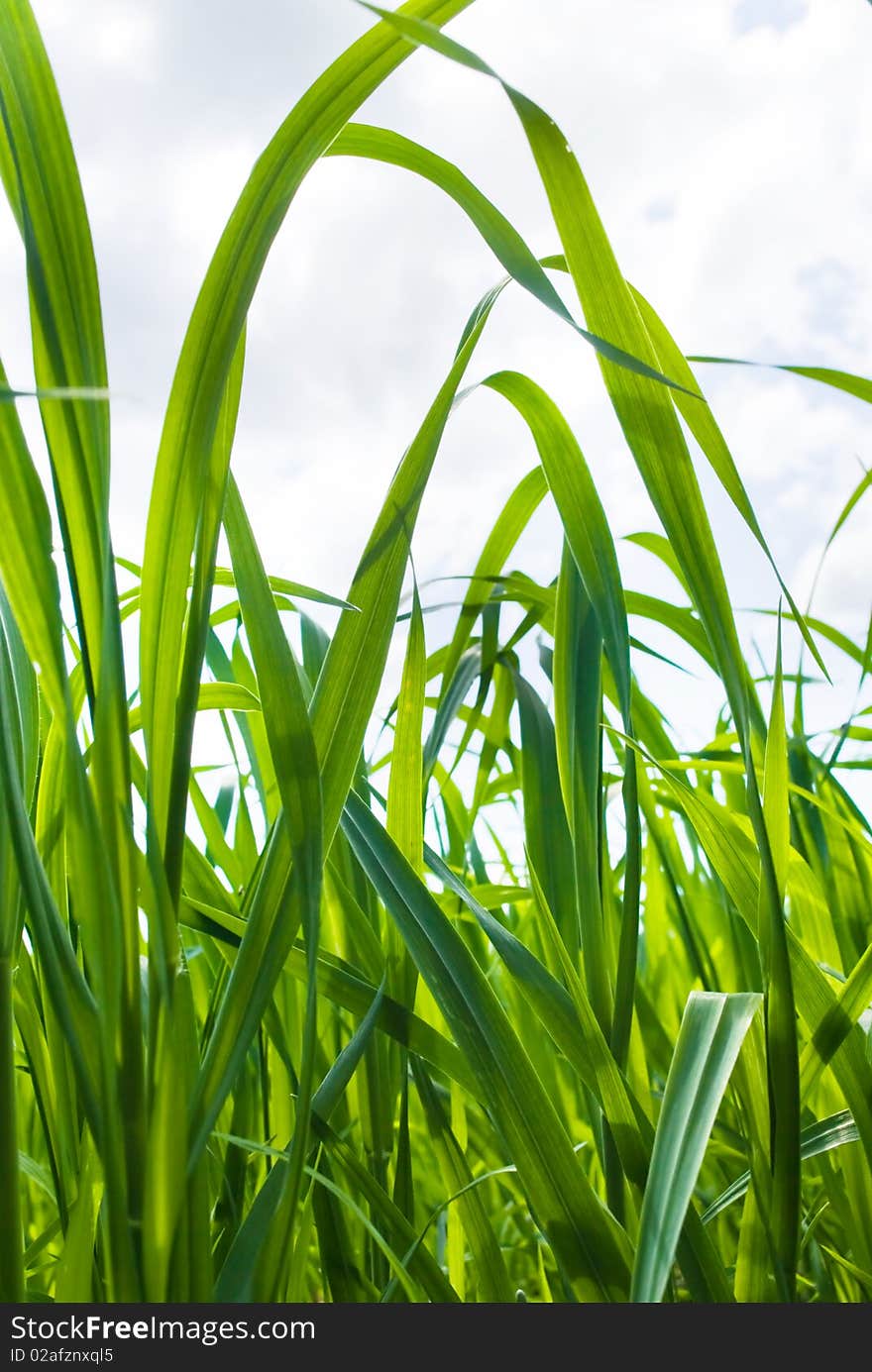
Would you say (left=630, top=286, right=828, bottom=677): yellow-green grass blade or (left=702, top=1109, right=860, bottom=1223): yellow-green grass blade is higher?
(left=630, top=286, right=828, bottom=677): yellow-green grass blade

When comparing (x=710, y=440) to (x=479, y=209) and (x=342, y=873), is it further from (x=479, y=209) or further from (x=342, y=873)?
(x=342, y=873)

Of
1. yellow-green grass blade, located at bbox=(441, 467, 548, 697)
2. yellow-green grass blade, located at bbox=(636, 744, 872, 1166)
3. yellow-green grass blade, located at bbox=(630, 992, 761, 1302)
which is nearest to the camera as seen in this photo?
yellow-green grass blade, located at bbox=(630, 992, 761, 1302)

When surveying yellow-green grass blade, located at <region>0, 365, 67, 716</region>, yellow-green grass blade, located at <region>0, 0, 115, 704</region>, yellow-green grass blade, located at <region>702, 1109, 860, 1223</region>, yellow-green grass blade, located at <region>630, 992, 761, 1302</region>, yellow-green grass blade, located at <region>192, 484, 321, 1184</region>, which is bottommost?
yellow-green grass blade, located at <region>702, 1109, 860, 1223</region>

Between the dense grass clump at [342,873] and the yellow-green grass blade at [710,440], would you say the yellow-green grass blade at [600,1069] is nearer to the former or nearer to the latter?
the dense grass clump at [342,873]

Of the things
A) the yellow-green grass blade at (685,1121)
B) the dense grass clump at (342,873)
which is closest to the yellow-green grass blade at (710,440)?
the dense grass clump at (342,873)

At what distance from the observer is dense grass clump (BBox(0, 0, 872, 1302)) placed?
267mm

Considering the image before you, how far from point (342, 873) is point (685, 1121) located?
279mm

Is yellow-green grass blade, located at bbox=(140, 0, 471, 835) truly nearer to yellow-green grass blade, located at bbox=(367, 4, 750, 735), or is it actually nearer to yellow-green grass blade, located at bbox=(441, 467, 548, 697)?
yellow-green grass blade, located at bbox=(367, 4, 750, 735)

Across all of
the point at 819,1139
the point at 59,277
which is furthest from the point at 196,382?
the point at 819,1139

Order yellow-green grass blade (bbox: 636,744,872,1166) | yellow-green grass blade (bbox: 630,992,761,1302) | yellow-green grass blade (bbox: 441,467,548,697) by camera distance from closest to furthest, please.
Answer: yellow-green grass blade (bbox: 630,992,761,1302) → yellow-green grass blade (bbox: 636,744,872,1166) → yellow-green grass blade (bbox: 441,467,548,697)

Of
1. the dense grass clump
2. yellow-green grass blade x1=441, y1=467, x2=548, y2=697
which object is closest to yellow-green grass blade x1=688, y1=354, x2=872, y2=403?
the dense grass clump

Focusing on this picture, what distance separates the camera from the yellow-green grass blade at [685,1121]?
0.82 ft

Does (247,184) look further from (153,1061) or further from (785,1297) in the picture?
(785,1297)

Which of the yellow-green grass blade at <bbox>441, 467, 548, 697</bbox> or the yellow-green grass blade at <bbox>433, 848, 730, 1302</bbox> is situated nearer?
the yellow-green grass blade at <bbox>433, 848, 730, 1302</bbox>
